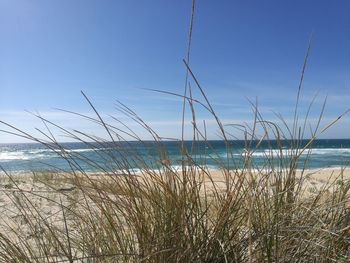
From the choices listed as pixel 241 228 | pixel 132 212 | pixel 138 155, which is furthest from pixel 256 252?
pixel 138 155

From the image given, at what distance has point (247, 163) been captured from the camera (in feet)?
4.81

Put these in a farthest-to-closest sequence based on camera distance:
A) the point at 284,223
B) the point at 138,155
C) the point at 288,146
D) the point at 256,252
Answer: the point at 288,146 → the point at 138,155 → the point at 284,223 → the point at 256,252

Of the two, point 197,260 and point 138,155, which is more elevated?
point 138,155

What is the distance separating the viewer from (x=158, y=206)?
1.34 metres

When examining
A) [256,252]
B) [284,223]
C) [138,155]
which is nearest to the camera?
[256,252]

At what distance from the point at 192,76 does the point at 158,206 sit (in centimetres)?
46

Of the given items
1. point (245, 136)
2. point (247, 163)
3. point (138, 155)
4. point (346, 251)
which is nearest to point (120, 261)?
point (138, 155)

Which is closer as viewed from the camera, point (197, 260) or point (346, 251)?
point (197, 260)

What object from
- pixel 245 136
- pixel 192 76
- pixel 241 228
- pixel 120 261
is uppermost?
pixel 192 76

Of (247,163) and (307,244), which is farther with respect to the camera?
(247,163)

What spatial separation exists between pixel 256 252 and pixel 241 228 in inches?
6.8

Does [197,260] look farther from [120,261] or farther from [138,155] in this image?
[138,155]

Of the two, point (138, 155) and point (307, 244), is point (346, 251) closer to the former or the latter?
point (307, 244)

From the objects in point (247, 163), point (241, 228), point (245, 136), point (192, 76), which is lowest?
point (241, 228)
